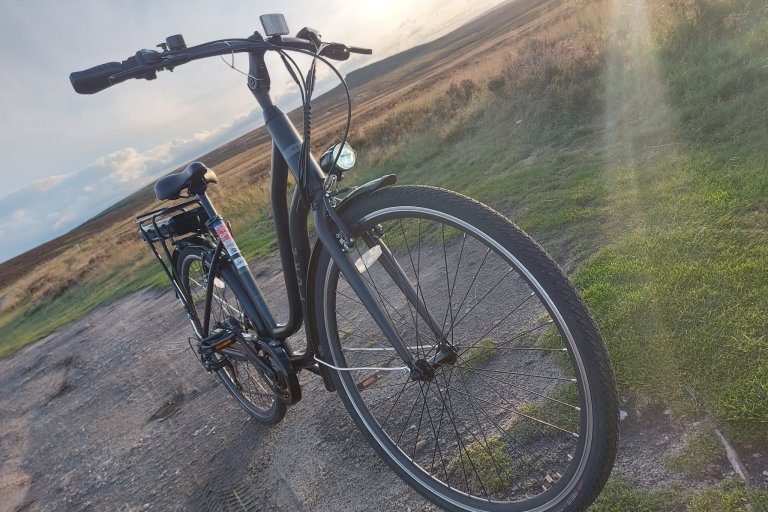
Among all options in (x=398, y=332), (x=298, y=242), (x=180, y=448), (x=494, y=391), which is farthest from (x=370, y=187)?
(x=180, y=448)

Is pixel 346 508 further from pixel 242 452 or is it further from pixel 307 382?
pixel 307 382

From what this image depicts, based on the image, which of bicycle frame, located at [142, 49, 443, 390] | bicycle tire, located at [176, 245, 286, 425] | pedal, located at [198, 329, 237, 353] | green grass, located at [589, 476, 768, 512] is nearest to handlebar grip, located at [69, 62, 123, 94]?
bicycle frame, located at [142, 49, 443, 390]

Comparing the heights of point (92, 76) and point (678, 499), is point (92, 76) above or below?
above

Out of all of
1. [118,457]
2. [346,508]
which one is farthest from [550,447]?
[118,457]

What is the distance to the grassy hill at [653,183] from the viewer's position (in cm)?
208

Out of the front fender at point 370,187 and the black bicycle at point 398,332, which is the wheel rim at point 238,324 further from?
the front fender at point 370,187

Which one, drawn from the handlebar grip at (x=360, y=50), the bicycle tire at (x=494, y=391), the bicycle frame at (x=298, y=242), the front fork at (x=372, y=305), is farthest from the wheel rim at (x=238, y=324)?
the handlebar grip at (x=360, y=50)

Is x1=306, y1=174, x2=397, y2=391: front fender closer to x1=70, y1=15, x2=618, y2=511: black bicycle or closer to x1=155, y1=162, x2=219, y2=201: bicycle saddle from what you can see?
x1=70, y1=15, x2=618, y2=511: black bicycle

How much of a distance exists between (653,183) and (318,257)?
335 centimetres

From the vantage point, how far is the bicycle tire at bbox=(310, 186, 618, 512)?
5.22ft

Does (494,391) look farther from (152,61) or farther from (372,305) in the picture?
(152,61)

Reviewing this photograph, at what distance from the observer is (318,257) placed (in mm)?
2131

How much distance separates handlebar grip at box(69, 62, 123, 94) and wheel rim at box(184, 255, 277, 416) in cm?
131

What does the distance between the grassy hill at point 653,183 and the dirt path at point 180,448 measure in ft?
0.96
